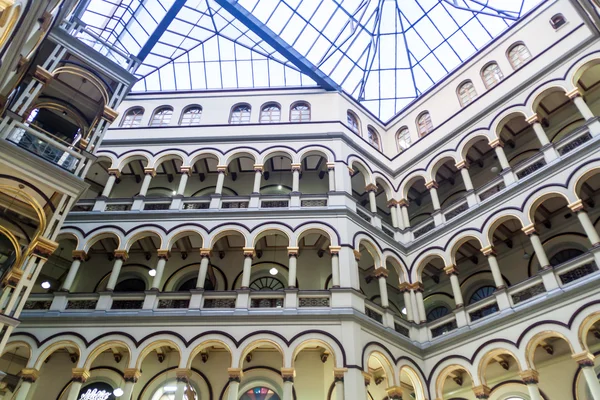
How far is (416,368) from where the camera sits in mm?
17438

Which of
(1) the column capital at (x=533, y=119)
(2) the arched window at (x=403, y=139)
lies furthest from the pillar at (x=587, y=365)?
(2) the arched window at (x=403, y=139)

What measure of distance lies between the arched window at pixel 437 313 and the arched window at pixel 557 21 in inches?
529

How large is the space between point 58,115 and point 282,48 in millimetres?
10769

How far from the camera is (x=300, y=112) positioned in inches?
953

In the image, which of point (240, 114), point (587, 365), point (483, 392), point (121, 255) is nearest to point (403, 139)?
point (240, 114)

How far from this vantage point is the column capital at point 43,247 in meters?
13.4

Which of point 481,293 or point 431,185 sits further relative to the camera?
point 431,185

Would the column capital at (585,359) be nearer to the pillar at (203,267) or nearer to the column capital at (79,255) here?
the pillar at (203,267)

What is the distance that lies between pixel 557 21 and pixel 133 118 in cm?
2095

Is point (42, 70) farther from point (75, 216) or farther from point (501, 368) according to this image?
point (501, 368)

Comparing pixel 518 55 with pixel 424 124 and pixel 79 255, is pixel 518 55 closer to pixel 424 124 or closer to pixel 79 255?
pixel 424 124

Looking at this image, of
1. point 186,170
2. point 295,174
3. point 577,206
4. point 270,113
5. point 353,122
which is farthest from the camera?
point 353,122

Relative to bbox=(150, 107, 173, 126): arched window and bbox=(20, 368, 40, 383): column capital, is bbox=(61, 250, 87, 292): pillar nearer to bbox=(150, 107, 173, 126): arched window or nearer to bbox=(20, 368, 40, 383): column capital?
bbox=(20, 368, 40, 383): column capital

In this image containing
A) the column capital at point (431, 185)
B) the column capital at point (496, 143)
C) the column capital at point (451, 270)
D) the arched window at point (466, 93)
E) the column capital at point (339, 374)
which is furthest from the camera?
the arched window at point (466, 93)
